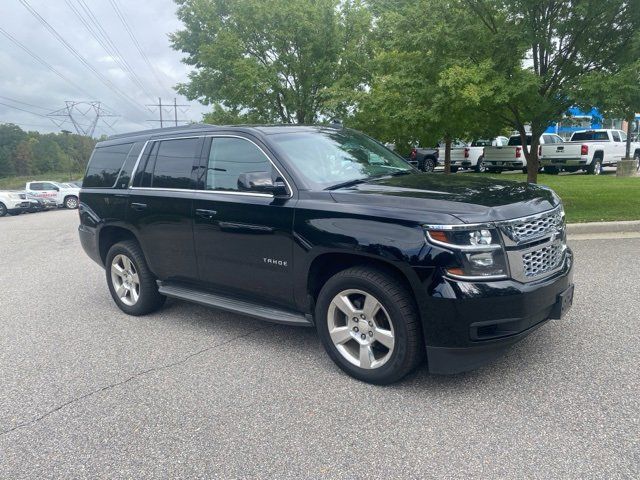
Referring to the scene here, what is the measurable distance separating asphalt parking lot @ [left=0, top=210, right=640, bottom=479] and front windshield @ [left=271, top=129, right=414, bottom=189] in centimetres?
149

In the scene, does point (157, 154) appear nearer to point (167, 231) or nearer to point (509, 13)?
point (167, 231)

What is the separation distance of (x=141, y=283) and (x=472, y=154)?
→ 23.1 meters

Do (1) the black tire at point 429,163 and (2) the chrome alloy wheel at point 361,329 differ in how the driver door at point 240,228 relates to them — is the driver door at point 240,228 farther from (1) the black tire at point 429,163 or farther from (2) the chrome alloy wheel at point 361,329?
(1) the black tire at point 429,163

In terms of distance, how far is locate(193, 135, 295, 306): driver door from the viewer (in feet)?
13.0

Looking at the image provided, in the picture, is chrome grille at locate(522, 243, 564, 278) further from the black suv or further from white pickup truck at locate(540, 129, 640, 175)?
white pickup truck at locate(540, 129, 640, 175)

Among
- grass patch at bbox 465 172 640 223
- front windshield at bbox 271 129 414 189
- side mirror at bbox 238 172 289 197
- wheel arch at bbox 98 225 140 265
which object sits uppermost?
front windshield at bbox 271 129 414 189

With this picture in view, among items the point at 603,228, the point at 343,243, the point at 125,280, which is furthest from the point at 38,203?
the point at 343,243

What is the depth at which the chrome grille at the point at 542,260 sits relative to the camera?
327cm

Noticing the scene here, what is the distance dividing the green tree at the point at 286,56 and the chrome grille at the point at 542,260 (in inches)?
480

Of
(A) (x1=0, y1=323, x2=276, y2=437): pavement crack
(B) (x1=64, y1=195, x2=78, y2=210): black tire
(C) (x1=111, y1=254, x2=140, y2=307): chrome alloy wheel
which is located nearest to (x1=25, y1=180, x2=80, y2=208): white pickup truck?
(B) (x1=64, y1=195, x2=78, y2=210): black tire

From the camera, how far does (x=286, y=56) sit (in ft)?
54.0

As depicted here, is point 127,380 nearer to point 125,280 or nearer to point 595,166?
point 125,280

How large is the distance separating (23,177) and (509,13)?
4636 inches

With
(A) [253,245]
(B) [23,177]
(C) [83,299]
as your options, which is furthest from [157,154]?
(B) [23,177]
